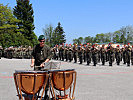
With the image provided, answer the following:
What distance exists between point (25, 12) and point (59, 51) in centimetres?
4926

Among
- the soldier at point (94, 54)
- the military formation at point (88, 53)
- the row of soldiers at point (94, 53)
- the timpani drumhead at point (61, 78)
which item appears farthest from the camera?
the military formation at point (88, 53)

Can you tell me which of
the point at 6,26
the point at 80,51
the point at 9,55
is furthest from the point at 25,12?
the point at 80,51

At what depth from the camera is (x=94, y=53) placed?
20781 mm

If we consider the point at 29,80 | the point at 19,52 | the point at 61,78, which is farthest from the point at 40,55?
the point at 19,52

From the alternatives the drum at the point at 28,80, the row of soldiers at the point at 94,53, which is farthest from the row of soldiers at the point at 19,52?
the drum at the point at 28,80

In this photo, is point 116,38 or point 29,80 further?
point 116,38

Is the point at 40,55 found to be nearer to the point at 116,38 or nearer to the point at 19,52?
the point at 19,52

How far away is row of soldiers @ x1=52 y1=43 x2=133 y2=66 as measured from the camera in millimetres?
20797

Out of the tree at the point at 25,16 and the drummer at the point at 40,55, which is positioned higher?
the tree at the point at 25,16

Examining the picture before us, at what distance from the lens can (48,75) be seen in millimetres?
5395

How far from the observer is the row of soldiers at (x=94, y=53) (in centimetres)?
2080

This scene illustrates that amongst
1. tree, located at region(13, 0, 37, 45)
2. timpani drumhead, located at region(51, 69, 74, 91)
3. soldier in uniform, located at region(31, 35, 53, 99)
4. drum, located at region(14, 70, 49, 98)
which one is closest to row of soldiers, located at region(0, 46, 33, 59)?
soldier in uniform, located at region(31, 35, 53, 99)

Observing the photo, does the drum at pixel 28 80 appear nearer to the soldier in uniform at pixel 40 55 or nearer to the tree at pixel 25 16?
the soldier in uniform at pixel 40 55

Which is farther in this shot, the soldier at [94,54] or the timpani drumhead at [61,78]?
the soldier at [94,54]
